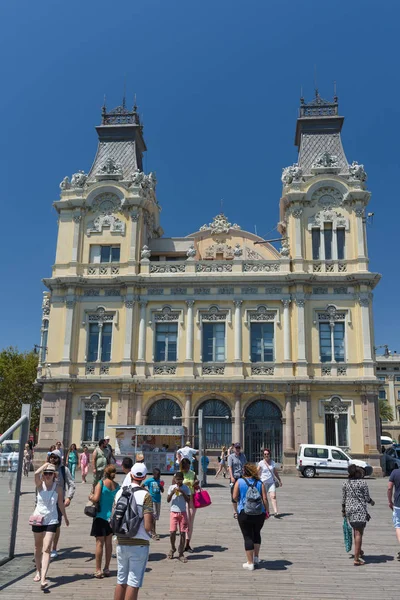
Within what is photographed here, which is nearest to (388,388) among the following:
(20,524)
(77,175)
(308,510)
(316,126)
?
(316,126)

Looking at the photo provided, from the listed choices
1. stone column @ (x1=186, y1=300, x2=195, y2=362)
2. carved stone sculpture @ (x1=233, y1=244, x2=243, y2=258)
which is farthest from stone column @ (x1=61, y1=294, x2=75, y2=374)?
carved stone sculpture @ (x1=233, y1=244, x2=243, y2=258)

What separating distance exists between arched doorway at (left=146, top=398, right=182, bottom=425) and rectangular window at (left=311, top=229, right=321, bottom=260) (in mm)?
→ 13204

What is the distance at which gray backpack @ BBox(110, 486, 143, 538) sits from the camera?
6.63 metres

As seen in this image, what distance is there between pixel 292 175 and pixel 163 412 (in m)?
17.8

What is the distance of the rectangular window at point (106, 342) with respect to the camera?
1371 inches

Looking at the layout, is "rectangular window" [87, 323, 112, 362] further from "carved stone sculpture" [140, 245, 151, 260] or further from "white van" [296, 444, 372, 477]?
"white van" [296, 444, 372, 477]

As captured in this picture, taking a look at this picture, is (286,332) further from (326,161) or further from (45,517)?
(45,517)

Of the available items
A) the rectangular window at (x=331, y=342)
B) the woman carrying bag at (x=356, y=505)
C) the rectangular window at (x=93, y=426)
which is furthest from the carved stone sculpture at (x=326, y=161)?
the woman carrying bag at (x=356, y=505)

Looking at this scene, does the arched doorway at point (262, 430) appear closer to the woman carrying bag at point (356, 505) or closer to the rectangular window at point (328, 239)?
the rectangular window at point (328, 239)

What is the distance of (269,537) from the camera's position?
12.6 meters

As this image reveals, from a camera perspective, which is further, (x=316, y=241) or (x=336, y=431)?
(x=316, y=241)

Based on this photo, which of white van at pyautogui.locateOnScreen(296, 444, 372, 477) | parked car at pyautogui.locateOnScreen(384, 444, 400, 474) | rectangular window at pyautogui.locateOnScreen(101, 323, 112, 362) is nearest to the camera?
white van at pyautogui.locateOnScreen(296, 444, 372, 477)

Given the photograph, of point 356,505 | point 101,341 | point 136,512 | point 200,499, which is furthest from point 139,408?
point 136,512

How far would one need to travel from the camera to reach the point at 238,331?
33875 millimetres
